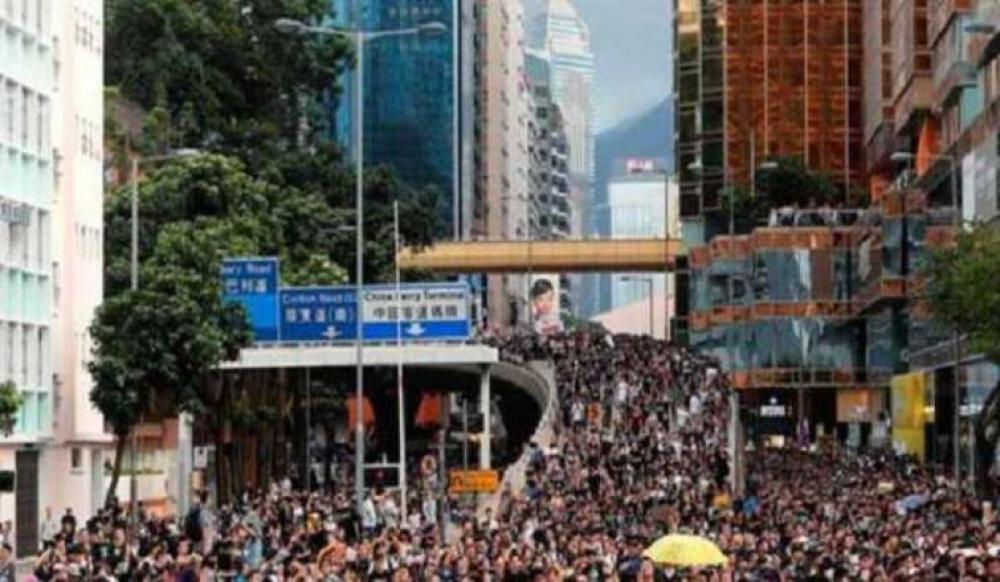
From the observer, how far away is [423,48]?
614 feet

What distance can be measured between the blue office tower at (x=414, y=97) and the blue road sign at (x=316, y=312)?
12634 centimetres

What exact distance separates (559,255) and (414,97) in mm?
47233

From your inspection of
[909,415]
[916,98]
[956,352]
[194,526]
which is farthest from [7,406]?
[916,98]

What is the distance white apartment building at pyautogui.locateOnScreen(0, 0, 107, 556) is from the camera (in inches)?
1997

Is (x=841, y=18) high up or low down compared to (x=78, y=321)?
up

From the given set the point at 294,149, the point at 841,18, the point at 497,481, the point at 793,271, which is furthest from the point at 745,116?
the point at 497,481

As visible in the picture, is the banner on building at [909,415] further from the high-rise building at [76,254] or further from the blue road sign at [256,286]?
the high-rise building at [76,254]

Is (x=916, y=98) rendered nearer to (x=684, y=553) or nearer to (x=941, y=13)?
(x=941, y=13)

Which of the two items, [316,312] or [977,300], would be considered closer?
[977,300]

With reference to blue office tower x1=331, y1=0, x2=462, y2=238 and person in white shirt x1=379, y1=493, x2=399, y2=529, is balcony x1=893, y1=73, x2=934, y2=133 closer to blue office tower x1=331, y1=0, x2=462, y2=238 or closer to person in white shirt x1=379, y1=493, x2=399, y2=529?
person in white shirt x1=379, y1=493, x2=399, y2=529

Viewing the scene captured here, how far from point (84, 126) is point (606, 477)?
13.6 m

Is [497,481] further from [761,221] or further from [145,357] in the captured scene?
[761,221]

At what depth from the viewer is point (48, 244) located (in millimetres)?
53938

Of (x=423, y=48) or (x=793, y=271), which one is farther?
(x=423, y=48)
